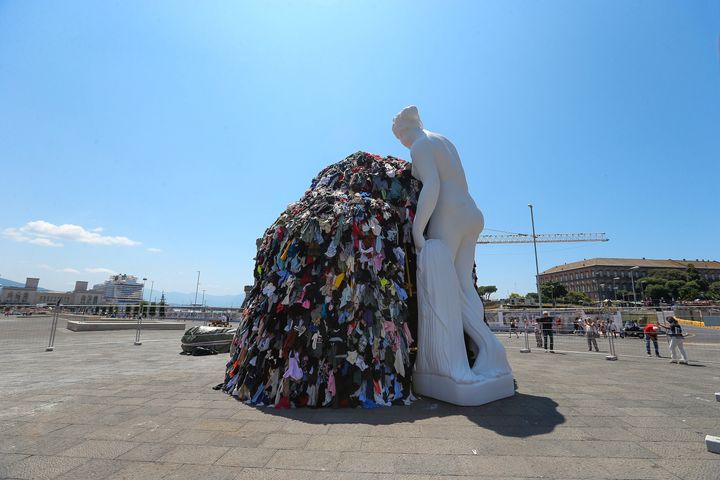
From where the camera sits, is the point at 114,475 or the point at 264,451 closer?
the point at 114,475

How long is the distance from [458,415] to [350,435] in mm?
1753

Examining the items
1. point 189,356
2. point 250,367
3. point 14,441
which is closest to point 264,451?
point 250,367

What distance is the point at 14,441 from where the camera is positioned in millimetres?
3758

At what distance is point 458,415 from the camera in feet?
15.7

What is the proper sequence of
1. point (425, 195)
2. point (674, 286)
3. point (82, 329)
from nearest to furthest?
point (425, 195)
point (82, 329)
point (674, 286)

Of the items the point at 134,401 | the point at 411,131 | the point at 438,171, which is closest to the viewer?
the point at 134,401

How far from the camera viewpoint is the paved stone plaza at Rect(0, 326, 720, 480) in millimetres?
3107

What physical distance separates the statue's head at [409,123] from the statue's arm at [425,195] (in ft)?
2.60

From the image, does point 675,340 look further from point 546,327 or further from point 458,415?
point 458,415

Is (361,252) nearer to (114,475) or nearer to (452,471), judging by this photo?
(452,471)

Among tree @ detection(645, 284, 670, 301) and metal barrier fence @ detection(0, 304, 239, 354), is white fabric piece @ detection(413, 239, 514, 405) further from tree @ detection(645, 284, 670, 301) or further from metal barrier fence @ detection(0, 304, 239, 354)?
tree @ detection(645, 284, 670, 301)

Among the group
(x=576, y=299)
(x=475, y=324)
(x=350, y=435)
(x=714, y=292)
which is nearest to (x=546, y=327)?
(x=475, y=324)

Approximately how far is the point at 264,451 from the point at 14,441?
115 inches

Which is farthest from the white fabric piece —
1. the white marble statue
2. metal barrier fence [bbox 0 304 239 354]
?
metal barrier fence [bbox 0 304 239 354]
